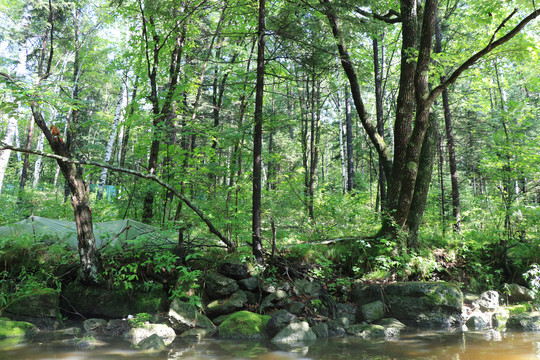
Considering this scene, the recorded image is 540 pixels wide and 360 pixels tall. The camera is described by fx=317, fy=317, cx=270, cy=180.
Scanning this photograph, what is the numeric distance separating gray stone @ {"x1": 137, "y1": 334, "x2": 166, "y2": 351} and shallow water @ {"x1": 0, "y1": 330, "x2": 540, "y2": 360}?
158 millimetres

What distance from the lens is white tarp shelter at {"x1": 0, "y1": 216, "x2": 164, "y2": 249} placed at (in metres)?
7.10

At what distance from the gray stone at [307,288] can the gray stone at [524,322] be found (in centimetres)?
357

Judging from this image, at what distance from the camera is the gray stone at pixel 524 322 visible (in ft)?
18.9

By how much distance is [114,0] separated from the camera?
26.5ft

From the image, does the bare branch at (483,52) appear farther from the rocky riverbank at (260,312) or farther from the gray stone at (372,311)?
the gray stone at (372,311)

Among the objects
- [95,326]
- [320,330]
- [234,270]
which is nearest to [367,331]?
[320,330]

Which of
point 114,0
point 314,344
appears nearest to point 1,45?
point 114,0

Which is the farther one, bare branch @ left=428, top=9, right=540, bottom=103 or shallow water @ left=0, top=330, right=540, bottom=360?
bare branch @ left=428, top=9, right=540, bottom=103

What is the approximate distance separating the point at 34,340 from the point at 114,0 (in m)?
7.75

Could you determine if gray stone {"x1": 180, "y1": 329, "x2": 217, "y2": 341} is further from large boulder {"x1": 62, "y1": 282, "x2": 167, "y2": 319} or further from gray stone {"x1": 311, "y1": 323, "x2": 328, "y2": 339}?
gray stone {"x1": 311, "y1": 323, "x2": 328, "y2": 339}

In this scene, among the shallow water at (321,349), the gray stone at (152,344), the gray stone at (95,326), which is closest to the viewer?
the shallow water at (321,349)

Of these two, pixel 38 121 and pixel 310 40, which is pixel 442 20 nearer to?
pixel 310 40

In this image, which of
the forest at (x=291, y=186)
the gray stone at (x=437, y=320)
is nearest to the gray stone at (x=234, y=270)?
the forest at (x=291, y=186)

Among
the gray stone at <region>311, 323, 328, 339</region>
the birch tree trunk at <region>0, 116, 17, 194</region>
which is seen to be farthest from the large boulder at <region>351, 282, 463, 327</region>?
the birch tree trunk at <region>0, 116, 17, 194</region>
